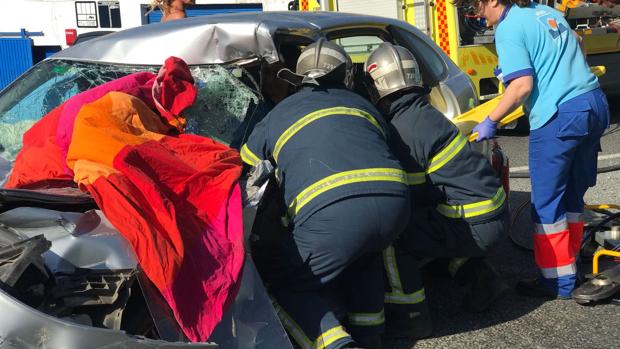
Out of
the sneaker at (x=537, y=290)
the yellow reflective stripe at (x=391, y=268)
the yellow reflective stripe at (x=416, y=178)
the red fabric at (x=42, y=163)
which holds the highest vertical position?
the red fabric at (x=42, y=163)

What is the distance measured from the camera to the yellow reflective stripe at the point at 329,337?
310 centimetres

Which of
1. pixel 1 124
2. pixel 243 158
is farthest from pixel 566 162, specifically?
pixel 1 124

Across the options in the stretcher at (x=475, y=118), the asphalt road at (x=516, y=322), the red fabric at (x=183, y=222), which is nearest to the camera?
the red fabric at (x=183, y=222)

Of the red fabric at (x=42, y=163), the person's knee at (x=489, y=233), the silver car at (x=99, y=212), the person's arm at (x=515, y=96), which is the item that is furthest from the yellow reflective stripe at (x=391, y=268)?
the red fabric at (x=42, y=163)

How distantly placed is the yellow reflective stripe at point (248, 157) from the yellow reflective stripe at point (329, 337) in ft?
2.62

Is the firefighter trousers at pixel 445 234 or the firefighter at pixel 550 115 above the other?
the firefighter at pixel 550 115

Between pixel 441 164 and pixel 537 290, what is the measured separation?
103 centimetres

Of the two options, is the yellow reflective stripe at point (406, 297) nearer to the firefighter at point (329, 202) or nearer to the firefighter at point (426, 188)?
the firefighter at point (426, 188)

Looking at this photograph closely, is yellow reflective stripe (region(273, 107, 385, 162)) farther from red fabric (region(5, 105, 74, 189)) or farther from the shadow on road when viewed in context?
the shadow on road

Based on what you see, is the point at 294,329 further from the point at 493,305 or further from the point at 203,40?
the point at 203,40

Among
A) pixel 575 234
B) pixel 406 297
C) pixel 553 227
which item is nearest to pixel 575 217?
pixel 575 234

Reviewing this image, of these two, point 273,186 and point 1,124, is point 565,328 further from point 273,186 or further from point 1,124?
point 1,124

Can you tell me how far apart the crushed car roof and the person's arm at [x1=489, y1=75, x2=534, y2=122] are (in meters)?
0.97

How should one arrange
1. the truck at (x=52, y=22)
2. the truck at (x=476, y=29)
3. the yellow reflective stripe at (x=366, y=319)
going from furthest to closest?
the truck at (x=52, y=22), the truck at (x=476, y=29), the yellow reflective stripe at (x=366, y=319)
